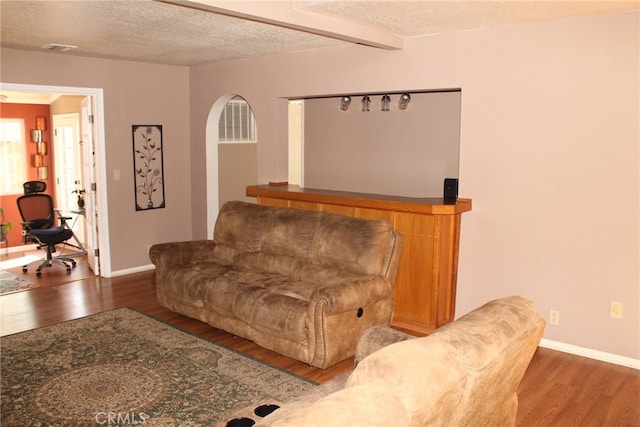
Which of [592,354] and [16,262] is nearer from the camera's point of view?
[592,354]

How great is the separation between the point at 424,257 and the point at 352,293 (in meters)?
1.04

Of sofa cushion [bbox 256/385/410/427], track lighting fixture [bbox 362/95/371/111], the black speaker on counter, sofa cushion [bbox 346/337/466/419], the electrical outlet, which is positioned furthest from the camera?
track lighting fixture [bbox 362/95/371/111]

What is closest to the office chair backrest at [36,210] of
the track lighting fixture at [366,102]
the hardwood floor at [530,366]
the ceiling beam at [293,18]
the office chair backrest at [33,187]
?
the office chair backrest at [33,187]

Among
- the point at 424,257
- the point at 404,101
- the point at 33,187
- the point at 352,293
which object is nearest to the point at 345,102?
the point at 404,101

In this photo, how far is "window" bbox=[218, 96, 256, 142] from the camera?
7.52 metres

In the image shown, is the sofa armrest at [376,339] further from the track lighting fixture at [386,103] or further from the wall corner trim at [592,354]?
the track lighting fixture at [386,103]

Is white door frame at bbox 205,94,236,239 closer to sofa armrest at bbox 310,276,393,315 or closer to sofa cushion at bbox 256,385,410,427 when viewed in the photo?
sofa armrest at bbox 310,276,393,315

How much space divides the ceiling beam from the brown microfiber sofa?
1.47 metres

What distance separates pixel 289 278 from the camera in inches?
173

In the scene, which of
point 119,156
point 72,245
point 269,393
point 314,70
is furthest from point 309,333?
point 72,245

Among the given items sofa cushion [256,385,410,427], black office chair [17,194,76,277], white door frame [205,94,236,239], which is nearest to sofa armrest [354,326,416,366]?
sofa cushion [256,385,410,427]

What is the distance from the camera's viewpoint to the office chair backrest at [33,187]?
24.3 ft

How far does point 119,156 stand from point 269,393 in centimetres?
402

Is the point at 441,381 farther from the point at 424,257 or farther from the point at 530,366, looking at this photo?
the point at 424,257
